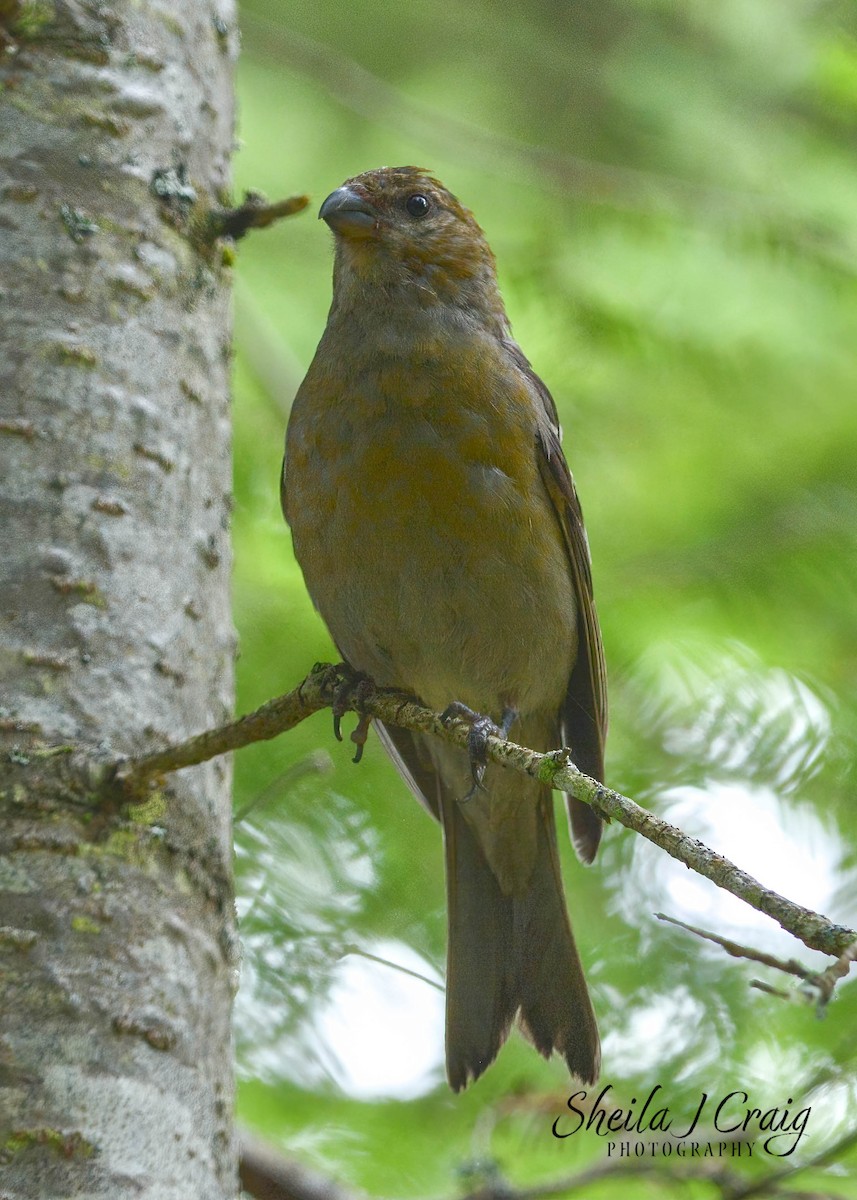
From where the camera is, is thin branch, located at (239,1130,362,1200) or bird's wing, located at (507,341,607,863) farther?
bird's wing, located at (507,341,607,863)

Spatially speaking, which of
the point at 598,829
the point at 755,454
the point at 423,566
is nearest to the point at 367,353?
the point at 423,566

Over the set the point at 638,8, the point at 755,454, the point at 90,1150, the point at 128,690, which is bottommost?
the point at 90,1150

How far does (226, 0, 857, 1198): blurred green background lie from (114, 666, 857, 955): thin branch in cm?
68

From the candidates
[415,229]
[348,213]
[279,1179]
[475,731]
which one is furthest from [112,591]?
[415,229]

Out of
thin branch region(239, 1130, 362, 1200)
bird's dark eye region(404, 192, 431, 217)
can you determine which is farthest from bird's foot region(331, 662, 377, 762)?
bird's dark eye region(404, 192, 431, 217)

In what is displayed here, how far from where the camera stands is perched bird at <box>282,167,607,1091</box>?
10.8 ft

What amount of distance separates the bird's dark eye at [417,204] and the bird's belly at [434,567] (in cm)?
98

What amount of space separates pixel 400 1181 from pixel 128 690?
172 centimetres

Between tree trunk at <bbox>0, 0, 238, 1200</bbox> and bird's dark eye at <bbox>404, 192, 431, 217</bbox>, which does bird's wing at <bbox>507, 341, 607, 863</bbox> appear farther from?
tree trunk at <bbox>0, 0, 238, 1200</bbox>

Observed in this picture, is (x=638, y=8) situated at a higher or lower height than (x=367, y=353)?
higher

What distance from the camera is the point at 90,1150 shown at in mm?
2043

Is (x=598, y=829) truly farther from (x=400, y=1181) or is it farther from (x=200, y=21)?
(x=200, y=21)

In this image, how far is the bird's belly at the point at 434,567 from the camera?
325 cm

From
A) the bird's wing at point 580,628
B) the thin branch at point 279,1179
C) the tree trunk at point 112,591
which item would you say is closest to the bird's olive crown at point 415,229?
the bird's wing at point 580,628
